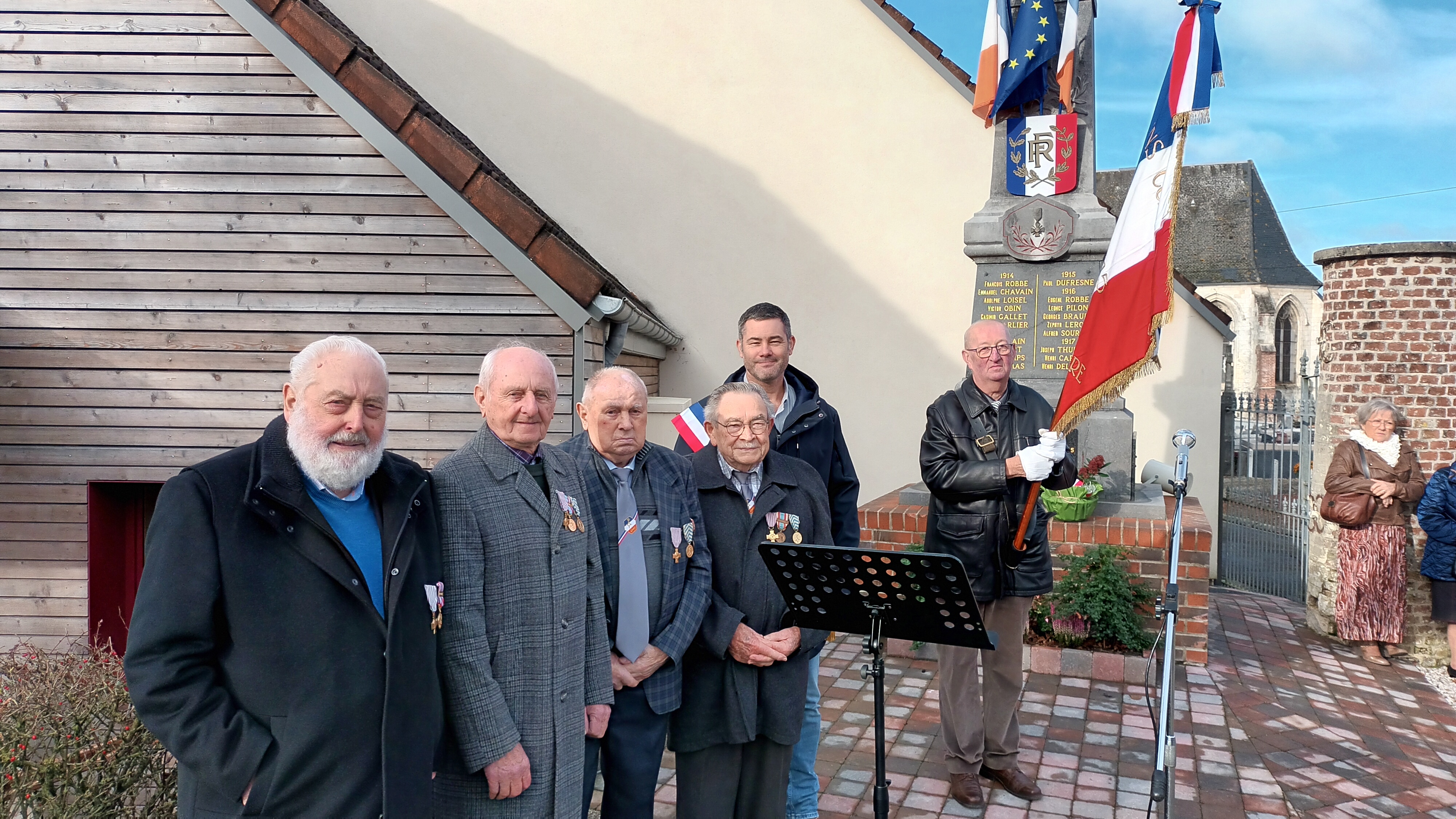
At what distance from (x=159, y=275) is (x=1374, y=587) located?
8816 millimetres

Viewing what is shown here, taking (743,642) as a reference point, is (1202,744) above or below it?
below

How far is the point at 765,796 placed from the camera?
3012 millimetres

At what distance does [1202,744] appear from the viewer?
4637mm

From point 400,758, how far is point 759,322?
79.9 inches

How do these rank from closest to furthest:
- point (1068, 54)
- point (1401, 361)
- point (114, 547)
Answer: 1. point (114, 547)
2. point (1068, 54)
3. point (1401, 361)

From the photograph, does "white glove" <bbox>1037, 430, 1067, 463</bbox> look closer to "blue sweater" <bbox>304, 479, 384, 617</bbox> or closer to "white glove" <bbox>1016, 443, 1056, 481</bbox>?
"white glove" <bbox>1016, 443, 1056, 481</bbox>

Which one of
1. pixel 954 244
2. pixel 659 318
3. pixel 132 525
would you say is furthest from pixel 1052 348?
pixel 132 525

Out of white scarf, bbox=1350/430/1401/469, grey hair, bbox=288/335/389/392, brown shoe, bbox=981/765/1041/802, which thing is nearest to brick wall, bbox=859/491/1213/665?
white scarf, bbox=1350/430/1401/469

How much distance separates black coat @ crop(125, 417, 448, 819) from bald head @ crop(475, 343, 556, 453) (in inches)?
20.0

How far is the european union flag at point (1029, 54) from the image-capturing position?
22.5ft

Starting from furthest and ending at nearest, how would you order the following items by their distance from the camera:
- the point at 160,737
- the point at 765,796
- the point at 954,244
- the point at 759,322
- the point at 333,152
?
the point at 954,244 < the point at 333,152 < the point at 759,322 < the point at 765,796 < the point at 160,737

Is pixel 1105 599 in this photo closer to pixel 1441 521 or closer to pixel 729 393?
pixel 1441 521

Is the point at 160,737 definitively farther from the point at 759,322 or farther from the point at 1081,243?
the point at 1081,243

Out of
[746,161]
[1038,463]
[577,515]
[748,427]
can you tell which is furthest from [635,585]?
[746,161]
